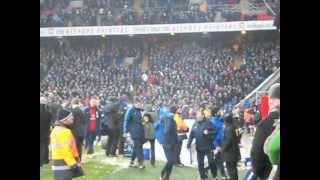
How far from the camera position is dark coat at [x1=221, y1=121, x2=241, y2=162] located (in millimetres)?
5086

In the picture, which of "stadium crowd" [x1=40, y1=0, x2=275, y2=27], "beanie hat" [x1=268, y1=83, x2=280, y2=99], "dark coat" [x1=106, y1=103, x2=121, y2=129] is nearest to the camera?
"beanie hat" [x1=268, y1=83, x2=280, y2=99]

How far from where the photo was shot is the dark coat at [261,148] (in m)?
5.04

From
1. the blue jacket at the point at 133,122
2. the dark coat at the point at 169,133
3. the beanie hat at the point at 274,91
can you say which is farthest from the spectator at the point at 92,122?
the beanie hat at the point at 274,91

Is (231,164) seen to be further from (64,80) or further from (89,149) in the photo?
(64,80)

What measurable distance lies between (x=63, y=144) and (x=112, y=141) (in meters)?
0.42

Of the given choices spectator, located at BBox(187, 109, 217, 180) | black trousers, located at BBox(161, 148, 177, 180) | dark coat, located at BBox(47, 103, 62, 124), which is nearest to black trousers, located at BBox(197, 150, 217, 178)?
spectator, located at BBox(187, 109, 217, 180)

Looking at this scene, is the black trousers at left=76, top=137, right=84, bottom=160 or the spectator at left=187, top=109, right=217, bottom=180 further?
the black trousers at left=76, top=137, right=84, bottom=160

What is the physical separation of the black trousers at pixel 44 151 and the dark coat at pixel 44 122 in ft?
0.11

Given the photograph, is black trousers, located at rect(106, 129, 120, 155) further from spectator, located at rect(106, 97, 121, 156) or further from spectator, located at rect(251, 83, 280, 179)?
spectator, located at rect(251, 83, 280, 179)

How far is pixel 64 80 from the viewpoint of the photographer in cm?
530

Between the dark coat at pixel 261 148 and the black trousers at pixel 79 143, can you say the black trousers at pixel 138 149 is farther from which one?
the dark coat at pixel 261 148

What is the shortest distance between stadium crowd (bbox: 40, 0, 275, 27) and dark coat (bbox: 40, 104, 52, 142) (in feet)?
2.42
